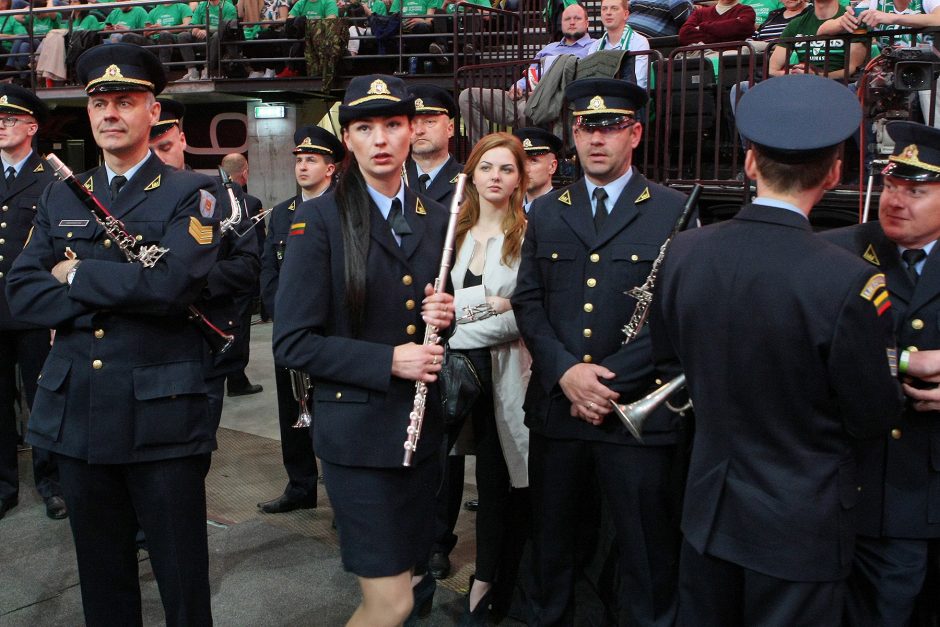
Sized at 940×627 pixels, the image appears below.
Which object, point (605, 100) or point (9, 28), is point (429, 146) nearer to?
point (605, 100)

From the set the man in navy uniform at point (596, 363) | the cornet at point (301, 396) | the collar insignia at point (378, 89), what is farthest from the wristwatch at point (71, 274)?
the cornet at point (301, 396)

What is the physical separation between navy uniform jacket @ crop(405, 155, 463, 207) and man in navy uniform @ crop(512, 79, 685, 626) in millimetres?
1227

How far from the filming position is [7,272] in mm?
4801

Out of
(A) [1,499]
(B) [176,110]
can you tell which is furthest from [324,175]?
(A) [1,499]

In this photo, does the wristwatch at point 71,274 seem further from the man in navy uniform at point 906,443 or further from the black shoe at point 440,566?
the man in navy uniform at point 906,443

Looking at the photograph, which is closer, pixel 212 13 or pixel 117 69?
pixel 117 69

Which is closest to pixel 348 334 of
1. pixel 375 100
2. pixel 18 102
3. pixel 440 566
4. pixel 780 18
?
pixel 375 100

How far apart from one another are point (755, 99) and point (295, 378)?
3.20 meters

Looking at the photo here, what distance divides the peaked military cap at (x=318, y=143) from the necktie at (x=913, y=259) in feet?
11.2

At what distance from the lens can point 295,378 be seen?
4.85 metres

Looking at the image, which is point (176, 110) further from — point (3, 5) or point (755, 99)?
point (3, 5)

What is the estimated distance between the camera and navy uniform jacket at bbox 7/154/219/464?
9.29 ft

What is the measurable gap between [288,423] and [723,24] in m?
4.70

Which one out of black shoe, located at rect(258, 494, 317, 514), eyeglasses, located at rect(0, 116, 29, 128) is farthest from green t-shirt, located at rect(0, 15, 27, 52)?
black shoe, located at rect(258, 494, 317, 514)
